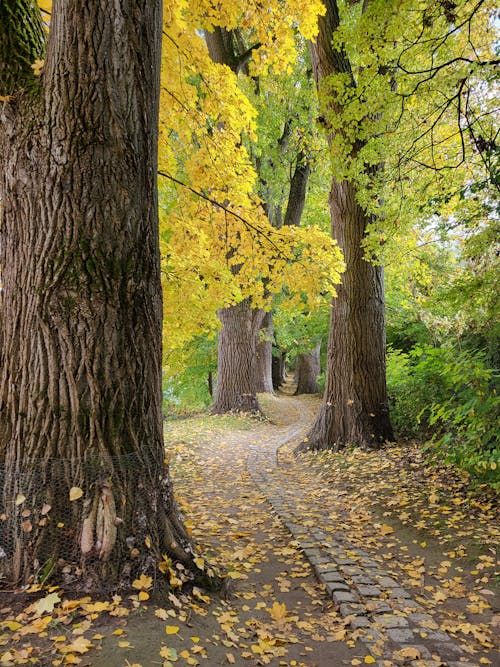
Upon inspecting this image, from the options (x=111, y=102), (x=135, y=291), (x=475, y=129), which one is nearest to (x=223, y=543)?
(x=135, y=291)

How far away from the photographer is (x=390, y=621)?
3178mm

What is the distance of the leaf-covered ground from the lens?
8.11 feet

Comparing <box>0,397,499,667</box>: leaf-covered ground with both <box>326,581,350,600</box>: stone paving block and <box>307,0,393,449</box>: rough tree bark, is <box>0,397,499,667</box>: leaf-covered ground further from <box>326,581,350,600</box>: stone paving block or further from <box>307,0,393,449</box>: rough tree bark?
A: <box>307,0,393,449</box>: rough tree bark

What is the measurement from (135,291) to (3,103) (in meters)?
1.63

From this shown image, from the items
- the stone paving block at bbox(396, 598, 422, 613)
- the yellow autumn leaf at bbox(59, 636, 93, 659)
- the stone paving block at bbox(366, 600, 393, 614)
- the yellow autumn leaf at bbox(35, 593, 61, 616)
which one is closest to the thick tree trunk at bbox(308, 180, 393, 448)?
the stone paving block at bbox(396, 598, 422, 613)

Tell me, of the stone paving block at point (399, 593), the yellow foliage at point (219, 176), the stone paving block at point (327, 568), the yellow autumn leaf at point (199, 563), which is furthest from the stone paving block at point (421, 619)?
the yellow foliage at point (219, 176)

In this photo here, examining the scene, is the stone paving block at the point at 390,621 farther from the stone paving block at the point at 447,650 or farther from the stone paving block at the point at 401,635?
the stone paving block at the point at 447,650

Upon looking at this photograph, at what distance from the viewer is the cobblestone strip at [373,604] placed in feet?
9.36

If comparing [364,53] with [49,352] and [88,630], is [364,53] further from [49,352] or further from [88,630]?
[88,630]

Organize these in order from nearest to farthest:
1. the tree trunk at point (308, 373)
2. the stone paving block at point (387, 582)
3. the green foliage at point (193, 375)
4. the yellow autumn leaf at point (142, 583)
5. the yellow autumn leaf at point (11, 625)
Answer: the yellow autumn leaf at point (11, 625)
the yellow autumn leaf at point (142, 583)
the stone paving block at point (387, 582)
the green foliage at point (193, 375)
the tree trunk at point (308, 373)

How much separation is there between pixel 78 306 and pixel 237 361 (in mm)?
11127

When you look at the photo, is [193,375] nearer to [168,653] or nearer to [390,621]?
[390,621]

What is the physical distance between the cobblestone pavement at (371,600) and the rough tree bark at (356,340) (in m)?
2.58

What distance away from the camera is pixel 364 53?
5293mm
